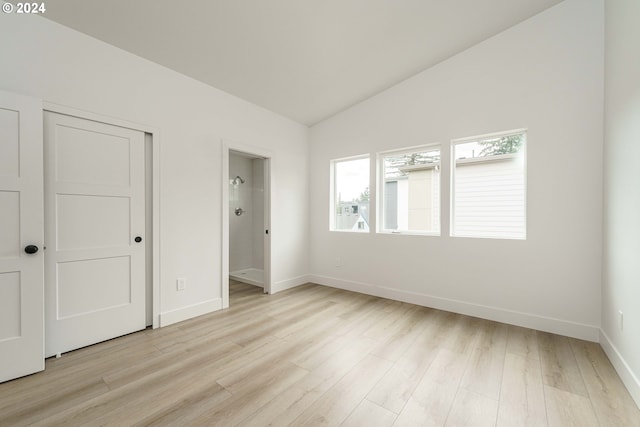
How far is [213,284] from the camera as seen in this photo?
10.8ft

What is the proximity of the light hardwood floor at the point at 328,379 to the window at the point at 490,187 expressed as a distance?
109cm

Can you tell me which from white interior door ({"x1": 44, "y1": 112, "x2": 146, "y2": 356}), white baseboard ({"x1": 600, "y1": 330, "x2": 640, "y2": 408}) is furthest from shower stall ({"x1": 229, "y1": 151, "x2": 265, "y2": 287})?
white baseboard ({"x1": 600, "y1": 330, "x2": 640, "y2": 408})

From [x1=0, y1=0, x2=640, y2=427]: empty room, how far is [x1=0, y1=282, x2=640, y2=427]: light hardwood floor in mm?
18

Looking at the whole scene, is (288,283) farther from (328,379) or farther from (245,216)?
(328,379)

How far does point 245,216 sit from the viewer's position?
5617 millimetres

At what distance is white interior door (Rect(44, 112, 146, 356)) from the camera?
2225 mm

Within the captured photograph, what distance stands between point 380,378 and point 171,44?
11.3 feet

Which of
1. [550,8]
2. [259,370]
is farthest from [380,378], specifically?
[550,8]

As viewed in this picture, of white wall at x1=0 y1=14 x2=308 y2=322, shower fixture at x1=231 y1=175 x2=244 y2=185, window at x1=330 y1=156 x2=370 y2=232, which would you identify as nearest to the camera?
white wall at x1=0 y1=14 x2=308 y2=322

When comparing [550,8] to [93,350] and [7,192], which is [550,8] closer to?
[7,192]

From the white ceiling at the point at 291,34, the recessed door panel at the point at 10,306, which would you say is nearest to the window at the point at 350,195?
the white ceiling at the point at 291,34

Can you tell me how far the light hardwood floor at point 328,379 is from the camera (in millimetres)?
1582

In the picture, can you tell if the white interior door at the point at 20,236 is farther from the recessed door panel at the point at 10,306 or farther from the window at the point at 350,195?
the window at the point at 350,195

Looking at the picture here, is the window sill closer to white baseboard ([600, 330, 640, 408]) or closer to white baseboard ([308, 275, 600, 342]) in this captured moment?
white baseboard ([308, 275, 600, 342])
